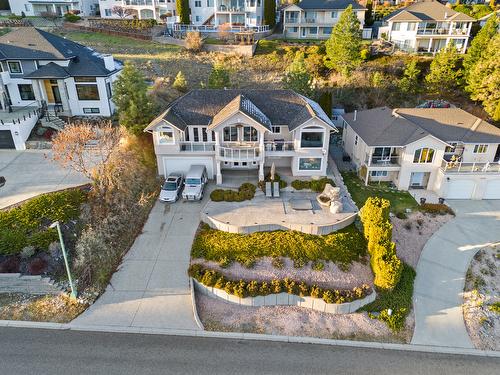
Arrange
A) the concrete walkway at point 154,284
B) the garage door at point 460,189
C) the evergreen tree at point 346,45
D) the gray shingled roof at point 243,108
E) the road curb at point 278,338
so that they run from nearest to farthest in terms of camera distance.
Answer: the road curb at point 278,338
the concrete walkway at point 154,284
the gray shingled roof at point 243,108
the garage door at point 460,189
the evergreen tree at point 346,45

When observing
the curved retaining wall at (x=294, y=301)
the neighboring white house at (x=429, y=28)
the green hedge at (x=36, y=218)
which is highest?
the neighboring white house at (x=429, y=28)

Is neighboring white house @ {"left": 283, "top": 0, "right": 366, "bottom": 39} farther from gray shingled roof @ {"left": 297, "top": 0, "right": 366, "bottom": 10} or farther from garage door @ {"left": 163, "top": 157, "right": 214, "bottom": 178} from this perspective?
garage door @ {"left": 163, "top": 157, "right": 214, "bottom": 178}

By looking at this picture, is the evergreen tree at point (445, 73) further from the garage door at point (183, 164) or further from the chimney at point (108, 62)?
the chimney at point (108, 62)

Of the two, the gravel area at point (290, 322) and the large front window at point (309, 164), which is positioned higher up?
the large front window at point (309, 164)

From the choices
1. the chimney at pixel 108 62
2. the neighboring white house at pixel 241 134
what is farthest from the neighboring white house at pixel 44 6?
the neighboring white house at pixel 241 134

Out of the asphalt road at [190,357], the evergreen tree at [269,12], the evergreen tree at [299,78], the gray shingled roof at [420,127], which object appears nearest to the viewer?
the asphalt road at [190,357]

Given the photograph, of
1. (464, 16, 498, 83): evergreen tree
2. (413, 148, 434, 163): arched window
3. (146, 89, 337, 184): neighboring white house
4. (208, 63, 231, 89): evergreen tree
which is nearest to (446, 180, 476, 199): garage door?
(413, 148, 434, 163): arched window

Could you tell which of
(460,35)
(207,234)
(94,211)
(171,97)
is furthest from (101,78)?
(460,35)

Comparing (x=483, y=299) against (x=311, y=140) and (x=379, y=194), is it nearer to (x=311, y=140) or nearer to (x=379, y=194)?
(x=379, y=194)
